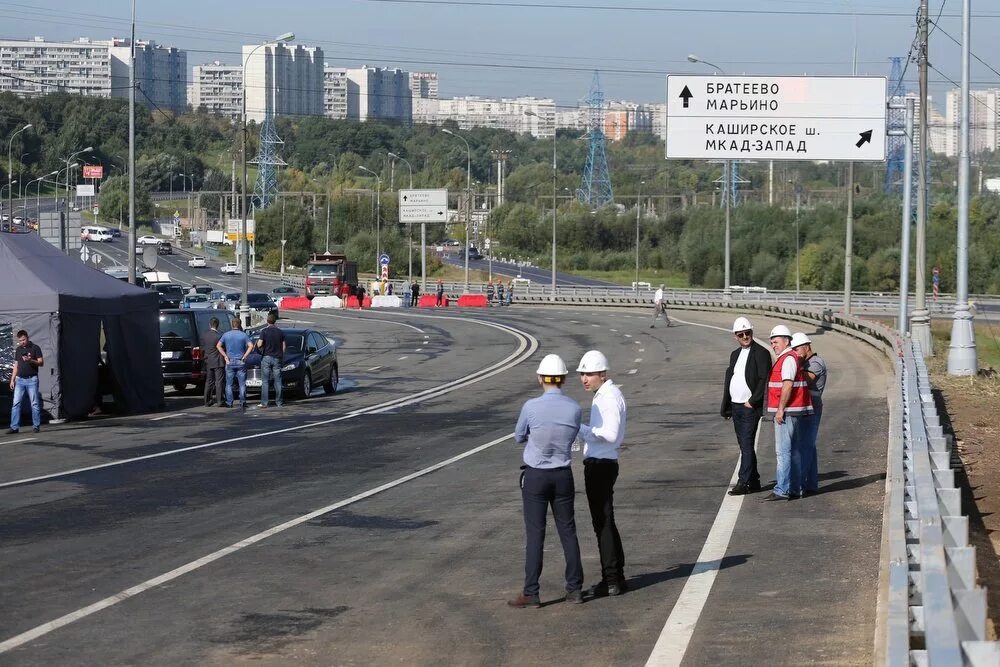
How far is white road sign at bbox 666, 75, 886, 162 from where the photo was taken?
35031mm

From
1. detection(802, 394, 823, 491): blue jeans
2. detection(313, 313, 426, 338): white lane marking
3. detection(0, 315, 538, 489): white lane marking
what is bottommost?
detection(313, 313, 426, 338): white lane marking

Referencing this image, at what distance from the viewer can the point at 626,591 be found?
962 cm

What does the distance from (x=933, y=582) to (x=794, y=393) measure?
8.43m

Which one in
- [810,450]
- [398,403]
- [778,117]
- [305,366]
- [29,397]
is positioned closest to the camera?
[810,450]

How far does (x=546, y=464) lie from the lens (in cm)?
902

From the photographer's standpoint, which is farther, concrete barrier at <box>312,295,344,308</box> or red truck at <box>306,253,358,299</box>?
red truck at <box>306,253,358,299</box>

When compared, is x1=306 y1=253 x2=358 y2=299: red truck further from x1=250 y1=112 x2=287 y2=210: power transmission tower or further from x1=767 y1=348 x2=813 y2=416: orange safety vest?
x1=250 y1=112 x2=287 y2=210: power transmission tower

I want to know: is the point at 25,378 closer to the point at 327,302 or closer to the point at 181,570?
the point at 181,570

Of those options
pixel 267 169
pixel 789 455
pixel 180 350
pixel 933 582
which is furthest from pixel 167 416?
pixel 267 169

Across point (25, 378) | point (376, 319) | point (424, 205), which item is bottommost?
point (376, 319)

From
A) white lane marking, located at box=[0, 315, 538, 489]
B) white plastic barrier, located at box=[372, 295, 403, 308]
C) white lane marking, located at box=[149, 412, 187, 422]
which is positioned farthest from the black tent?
white plastic barrier, located at box=[372, 295, 403, 308]

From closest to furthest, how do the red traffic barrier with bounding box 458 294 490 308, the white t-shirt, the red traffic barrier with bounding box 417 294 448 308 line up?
the white t-shirt → the red traffic barrier with bounding box 458 294 490 308 → the red traffic barrier with bounding box 417 294 448 308

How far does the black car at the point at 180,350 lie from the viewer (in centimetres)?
2839

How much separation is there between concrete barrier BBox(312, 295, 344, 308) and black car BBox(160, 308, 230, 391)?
46970mm
